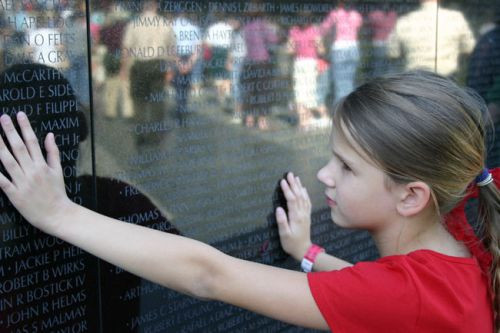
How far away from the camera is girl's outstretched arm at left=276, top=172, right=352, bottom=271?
8.73 ft

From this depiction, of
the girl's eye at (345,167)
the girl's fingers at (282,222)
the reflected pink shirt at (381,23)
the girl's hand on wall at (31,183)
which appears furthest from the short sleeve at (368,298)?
the reflected pink shirt at (381,23)

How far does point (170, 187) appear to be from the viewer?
8.09ft

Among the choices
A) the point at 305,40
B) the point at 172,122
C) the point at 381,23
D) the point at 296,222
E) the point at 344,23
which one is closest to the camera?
the point at 172,122

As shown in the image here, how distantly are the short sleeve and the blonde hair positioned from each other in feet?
0.84

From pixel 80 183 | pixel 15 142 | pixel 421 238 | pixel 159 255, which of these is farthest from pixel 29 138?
pixel 421 238

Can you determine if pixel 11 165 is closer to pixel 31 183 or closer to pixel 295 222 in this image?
pixel 31 183

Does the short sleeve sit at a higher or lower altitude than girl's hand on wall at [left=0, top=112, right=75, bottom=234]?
lower

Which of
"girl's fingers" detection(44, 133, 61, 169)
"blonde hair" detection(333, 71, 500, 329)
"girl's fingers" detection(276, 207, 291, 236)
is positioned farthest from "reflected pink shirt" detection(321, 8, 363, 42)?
"girl's fingers" detection(44, 133, 61, 169)

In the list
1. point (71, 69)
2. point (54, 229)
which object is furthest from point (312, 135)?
point (54, 229)

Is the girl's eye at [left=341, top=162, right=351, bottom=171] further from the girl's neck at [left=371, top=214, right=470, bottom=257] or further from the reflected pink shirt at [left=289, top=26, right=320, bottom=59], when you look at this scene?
the reflected pink shirt at [left=289, top=26, right=320, bottom=59]

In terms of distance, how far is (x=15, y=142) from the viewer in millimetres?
1899

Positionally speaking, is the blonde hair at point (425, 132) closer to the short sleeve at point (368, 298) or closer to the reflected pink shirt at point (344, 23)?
the short sleeve at point (368, 298)

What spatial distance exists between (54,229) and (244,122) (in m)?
1.08

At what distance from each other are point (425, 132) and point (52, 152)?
1005 mm
